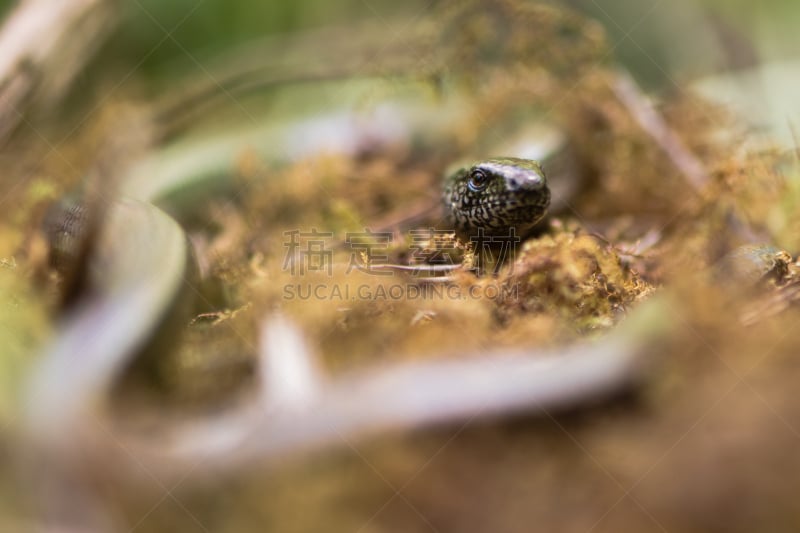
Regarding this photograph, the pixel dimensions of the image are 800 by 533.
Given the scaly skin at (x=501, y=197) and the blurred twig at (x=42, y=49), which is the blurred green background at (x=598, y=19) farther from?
the scaly skin at (x=501, y=197)

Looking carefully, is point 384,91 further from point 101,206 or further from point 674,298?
point 674,298

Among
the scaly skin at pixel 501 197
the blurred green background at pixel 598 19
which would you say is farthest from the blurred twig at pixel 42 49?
the scaly skin at pixel 501 197

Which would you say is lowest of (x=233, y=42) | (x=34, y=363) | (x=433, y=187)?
(x=433, y=187)

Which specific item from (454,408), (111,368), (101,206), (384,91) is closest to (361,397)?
(454,408)

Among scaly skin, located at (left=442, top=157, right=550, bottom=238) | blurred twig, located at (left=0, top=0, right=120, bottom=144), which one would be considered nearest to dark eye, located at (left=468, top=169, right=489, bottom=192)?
scaly skin, located at (left=442, top=157, right=550, bottom=238)

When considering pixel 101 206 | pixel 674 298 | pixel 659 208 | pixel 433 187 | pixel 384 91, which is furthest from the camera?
pixel 384 91

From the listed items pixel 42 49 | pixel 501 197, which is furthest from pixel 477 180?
pixel 42 49
